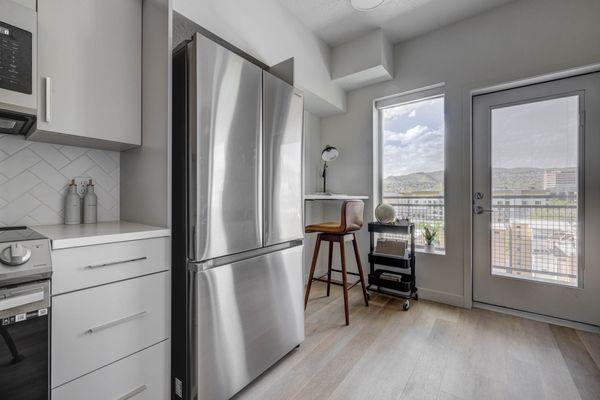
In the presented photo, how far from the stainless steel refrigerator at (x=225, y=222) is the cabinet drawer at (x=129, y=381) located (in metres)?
0.07

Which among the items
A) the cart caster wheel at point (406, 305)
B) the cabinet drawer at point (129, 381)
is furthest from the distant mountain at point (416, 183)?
the cabinet drawer at point (129, 381)

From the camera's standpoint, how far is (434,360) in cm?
169

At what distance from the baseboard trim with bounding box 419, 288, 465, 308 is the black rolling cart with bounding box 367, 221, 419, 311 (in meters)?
0.08

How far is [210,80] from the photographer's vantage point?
49.1 inches

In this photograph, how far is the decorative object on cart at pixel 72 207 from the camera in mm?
1401

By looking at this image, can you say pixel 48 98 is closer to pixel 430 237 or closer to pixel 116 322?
pixel 116 322

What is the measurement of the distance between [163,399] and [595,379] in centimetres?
232

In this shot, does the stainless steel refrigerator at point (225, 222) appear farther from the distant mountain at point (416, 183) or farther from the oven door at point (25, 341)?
the distant mountain at point (416, 183)

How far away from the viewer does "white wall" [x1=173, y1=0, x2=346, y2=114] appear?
1.69 metres

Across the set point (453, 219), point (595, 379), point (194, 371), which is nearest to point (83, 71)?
point (194, 371)

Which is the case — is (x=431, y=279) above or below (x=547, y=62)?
below

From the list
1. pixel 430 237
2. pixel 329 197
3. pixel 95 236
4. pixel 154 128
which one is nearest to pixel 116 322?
pixel 95 236

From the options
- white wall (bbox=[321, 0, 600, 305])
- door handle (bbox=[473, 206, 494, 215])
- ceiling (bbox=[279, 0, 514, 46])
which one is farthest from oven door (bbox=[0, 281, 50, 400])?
door handle (bbox=[473, 206, 494, 215])

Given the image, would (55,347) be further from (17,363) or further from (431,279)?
(431,279)
